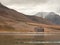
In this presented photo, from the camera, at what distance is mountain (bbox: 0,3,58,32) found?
64.4 metres

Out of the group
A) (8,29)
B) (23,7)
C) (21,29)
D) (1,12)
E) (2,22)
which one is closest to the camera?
(23,7)

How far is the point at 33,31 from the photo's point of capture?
6025 centimetres

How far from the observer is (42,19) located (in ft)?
219

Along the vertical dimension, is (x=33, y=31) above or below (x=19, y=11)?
below

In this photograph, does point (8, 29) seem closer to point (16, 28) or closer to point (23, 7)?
point (16, 28)

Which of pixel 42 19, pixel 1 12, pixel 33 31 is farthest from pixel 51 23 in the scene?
pixel 1 12

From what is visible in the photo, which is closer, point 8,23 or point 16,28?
point 16,28

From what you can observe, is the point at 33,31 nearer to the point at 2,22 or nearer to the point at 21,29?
the point at 21,29

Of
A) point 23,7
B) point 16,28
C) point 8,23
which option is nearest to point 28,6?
point 23,7

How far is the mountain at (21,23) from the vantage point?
6438 centimetres

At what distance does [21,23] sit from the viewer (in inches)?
2980

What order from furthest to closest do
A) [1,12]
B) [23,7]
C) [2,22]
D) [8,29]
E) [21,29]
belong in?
[1,12]
[2,22]
[8,29]
[21,29]
[23,7]

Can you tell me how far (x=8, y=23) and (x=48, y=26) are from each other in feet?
47.2

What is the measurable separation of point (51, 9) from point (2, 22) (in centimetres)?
2087
